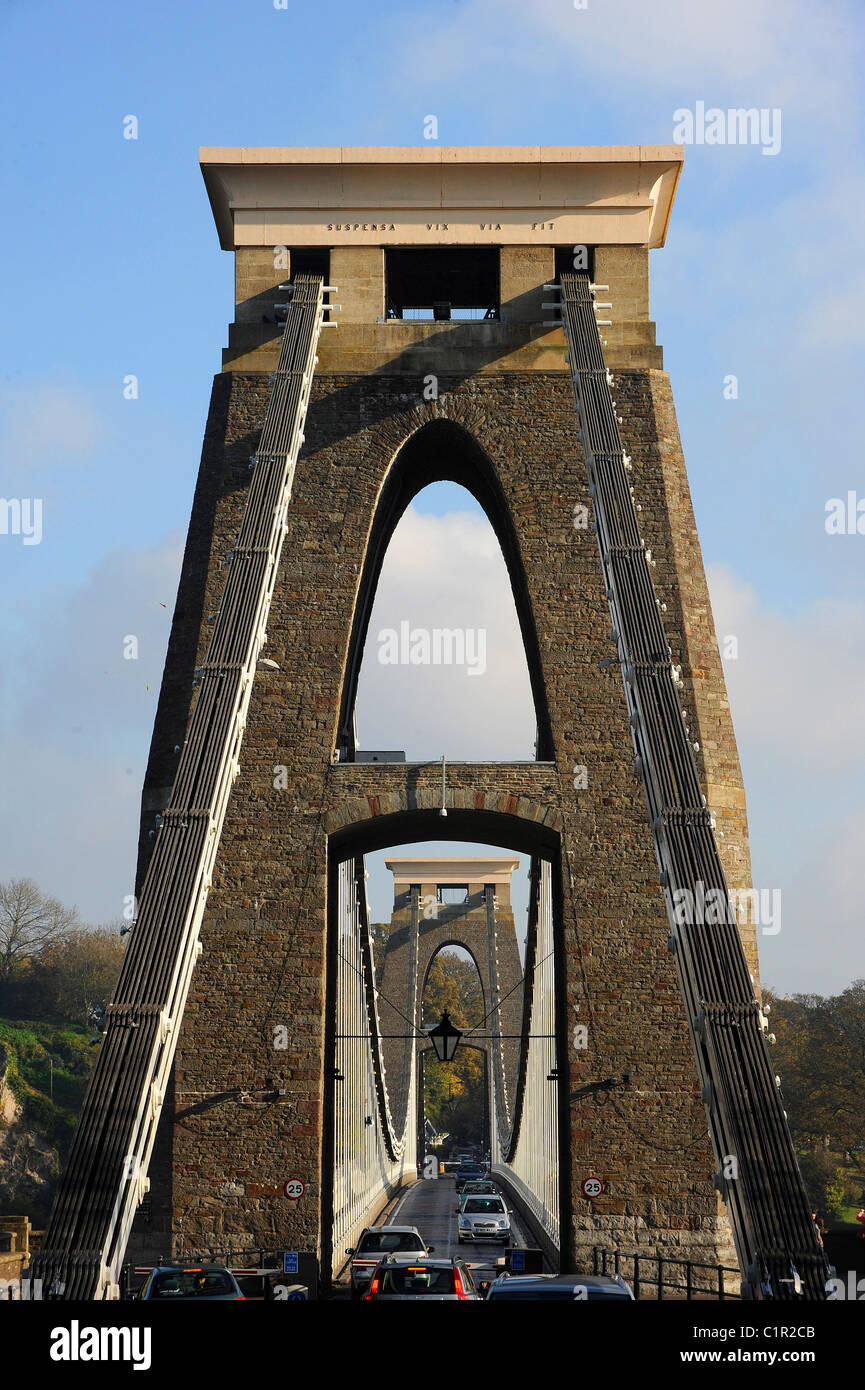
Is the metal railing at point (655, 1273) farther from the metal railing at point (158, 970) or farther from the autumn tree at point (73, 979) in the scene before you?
the autumn tree at point (73, 979)

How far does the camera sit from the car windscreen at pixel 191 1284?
52.9 feet

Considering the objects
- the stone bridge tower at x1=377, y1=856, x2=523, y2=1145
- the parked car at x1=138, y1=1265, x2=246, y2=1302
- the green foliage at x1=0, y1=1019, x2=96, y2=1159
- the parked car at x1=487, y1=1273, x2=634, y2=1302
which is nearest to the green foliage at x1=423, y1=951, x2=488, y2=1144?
the stone bridge tower at x1=377, y1=856, x2=523, y2=1145

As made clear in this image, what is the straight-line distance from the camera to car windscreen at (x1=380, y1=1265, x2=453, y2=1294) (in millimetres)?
15523

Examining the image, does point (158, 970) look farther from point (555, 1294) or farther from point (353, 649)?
point (353, 649)

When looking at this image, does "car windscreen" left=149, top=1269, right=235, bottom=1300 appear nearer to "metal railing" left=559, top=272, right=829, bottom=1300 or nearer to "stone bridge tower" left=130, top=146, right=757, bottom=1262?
"metal railing" left=559, top=272, right=829, bottom=1300

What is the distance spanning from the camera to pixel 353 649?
32438 mm

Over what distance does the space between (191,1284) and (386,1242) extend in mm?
9689

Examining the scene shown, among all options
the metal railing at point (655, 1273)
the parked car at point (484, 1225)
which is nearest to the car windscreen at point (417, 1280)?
the metal railing at point (655, 1273)

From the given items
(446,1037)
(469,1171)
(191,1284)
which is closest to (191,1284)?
(191,1284)

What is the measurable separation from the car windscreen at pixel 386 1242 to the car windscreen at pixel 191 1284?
8.48 m

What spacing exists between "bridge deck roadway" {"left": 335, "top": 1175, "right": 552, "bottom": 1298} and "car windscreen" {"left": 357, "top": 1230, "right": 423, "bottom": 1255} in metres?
0.80

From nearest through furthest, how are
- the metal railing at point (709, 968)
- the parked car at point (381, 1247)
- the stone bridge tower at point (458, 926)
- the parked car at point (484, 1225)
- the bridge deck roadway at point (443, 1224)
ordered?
the metal railing at point (709, 968)
the parked car at point (381, 1247)
the bridge deck roadway at point (443, 1224)
the parked car at point (484, 1225)
the stone bridge tower at point (458, 926)
